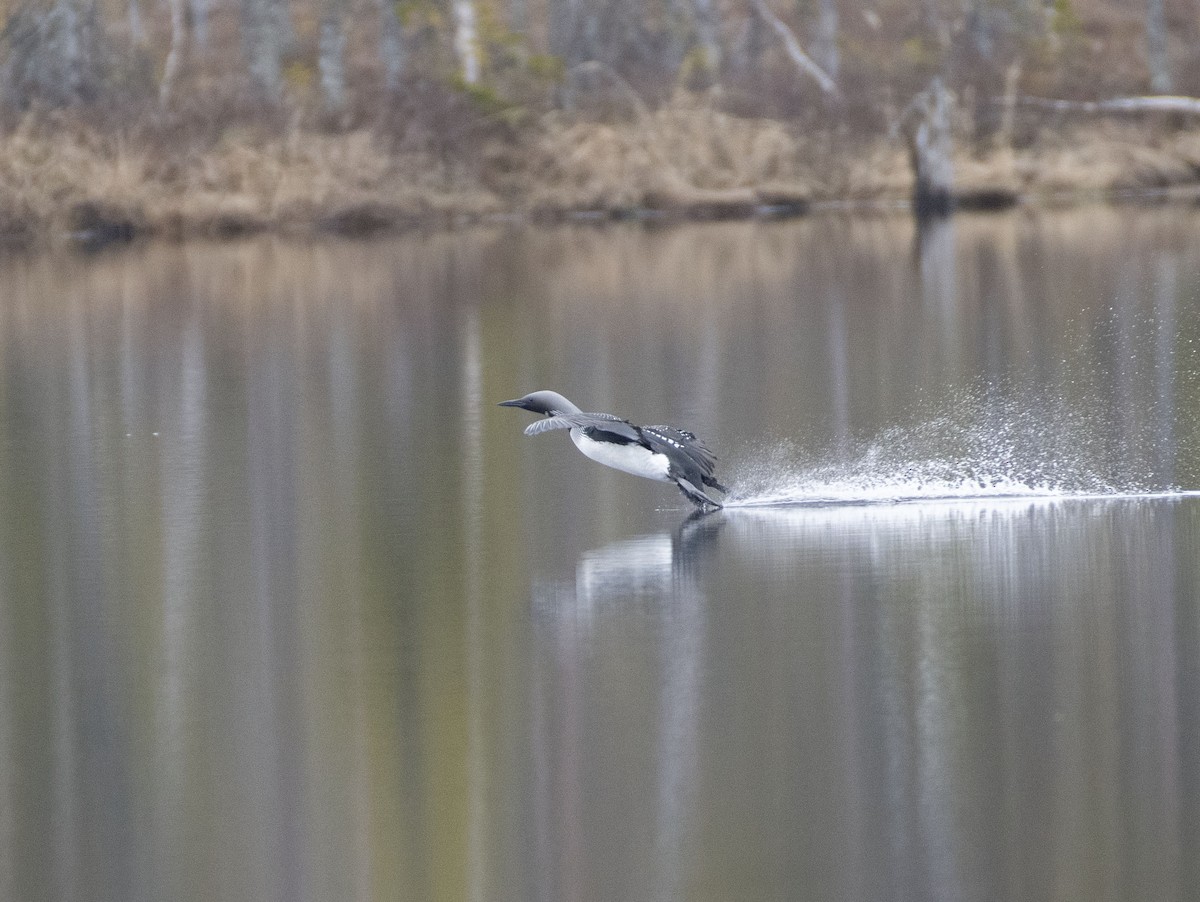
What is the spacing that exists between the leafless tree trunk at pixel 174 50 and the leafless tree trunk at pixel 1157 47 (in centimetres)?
1975

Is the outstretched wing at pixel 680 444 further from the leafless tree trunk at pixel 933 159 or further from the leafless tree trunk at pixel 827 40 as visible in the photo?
the leafless tree trunk at pixel 827 40

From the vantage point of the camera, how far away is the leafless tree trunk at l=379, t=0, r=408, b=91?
151 ft

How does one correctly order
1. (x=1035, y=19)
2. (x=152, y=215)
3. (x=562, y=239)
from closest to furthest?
(x=562, y=239) < (x=152, y=215) < (x=1035, y=19)

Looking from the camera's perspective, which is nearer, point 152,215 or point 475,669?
point 475,669

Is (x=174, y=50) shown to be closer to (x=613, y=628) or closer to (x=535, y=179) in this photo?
(x=535, y=179)

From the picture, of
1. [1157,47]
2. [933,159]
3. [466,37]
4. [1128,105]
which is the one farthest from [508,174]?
[1157,47]

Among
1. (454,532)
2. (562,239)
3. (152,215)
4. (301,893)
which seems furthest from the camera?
(152,215)

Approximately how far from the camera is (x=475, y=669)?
30.2 ft

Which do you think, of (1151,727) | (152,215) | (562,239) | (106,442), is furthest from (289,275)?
(1151,727)

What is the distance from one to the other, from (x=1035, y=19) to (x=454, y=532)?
36.5m

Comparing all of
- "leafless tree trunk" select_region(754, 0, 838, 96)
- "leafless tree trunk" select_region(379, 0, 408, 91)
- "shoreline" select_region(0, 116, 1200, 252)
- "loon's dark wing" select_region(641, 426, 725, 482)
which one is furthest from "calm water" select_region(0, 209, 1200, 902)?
"leafless tree trunk" select_region(379, 0, 408, 91)

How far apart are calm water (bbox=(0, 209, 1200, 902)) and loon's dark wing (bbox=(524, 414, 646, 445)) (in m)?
0.49

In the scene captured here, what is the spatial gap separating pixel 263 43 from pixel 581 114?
7.35 m

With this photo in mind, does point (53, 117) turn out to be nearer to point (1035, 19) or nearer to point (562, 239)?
point (562, 239)
